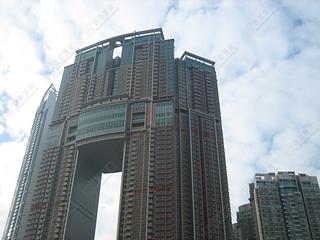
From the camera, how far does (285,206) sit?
329ft

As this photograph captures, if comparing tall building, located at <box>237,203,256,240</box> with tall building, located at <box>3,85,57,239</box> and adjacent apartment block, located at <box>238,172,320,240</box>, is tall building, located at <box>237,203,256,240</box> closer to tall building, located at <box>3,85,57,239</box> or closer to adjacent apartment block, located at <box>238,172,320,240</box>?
adjacent apartment block, located at <box>238,172,320,240</box>

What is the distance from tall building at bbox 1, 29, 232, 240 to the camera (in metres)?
77.8

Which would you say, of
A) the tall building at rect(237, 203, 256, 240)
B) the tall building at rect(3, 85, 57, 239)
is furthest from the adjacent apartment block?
the tall building at rect(3, 85, 57, 239)

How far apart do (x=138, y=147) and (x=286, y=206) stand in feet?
153

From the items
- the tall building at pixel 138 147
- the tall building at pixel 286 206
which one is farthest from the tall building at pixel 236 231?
the tall building at pixel 138 147

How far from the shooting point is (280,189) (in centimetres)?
10438

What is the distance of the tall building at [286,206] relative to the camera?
95562mm

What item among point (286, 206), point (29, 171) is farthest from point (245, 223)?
point (29, 171)

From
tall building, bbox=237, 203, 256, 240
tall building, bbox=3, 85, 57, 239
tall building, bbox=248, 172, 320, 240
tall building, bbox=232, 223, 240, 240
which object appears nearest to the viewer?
tall building, bbox=248, 172, 320, 240

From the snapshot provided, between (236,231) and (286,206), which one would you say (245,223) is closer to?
(236,231)

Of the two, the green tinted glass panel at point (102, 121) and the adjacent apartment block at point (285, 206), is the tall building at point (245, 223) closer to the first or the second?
the adjacent apartment block at point (285, 206)

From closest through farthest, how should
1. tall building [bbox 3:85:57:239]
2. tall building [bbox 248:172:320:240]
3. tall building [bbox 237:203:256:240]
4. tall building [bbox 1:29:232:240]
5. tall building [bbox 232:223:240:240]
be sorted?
tall building [bbox 1:29:232:240], tall building [bbox 248:172:320:240], tall building [bbox 3:85:57:239], tall building [bbox 237:203:256:240], tall building [bbox 232:223:240:240]

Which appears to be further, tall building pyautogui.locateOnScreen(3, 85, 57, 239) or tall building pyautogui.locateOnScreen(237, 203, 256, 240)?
tall building pyautogui.locateOnScreen(237, 203, 256, 240)

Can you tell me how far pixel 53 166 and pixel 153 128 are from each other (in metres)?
28.7
